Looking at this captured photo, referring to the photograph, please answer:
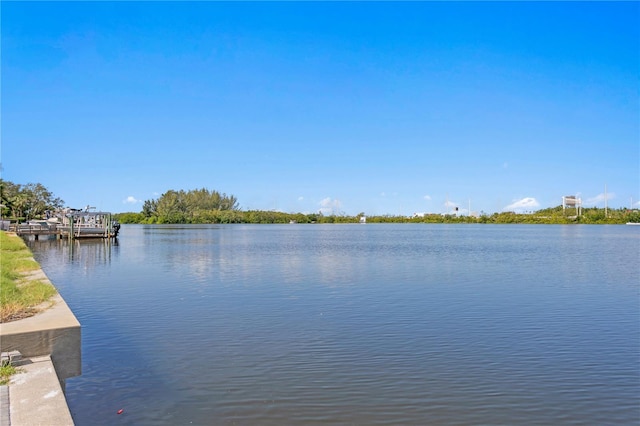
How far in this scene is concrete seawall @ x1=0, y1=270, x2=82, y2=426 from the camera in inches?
199

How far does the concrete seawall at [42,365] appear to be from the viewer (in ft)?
16.6

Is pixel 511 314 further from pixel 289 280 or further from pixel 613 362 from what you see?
pixel 289 280

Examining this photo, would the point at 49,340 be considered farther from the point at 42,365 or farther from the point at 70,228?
the point at 70,228

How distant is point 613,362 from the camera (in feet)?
28.7

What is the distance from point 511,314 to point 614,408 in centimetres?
595

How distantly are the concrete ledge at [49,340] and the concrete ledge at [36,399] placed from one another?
28.3 inches

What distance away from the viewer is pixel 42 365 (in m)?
6.45

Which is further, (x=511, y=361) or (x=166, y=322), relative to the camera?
(x=166, y=322)

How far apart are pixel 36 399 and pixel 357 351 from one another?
5.38m

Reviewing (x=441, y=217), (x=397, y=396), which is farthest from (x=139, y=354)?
(x=441, y=217)

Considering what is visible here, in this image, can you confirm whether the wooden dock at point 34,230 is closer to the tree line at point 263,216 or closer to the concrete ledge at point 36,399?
the concrete ledge at point 36,399

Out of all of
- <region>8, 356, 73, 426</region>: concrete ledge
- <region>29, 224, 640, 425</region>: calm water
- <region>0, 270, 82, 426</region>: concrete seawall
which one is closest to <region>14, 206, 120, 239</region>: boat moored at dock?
<region>29, 224, 640, 425</region>: calm water

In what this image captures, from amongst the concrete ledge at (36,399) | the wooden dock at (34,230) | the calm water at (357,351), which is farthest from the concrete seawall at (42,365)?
the wooden dock at (34,230)

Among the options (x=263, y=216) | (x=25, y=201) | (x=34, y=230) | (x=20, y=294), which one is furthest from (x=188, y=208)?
(x=20, y=294)
